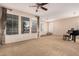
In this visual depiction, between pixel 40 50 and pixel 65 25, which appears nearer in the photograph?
pixel 40 50

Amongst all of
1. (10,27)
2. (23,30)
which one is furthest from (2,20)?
(23,30)

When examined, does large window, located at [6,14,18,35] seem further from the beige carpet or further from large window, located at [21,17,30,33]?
the beige carpet

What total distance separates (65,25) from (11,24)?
3.42 metres

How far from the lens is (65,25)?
17.1ft

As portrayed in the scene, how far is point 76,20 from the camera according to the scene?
18.4 ft

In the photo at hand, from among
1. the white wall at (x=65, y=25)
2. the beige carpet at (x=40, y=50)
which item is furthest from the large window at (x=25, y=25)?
the white wall at (x=65, y=25)

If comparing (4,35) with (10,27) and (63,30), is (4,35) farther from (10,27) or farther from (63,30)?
(63,30)

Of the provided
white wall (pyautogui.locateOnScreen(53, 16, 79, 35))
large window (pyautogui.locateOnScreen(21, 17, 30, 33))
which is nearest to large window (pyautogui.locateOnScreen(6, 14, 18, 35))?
large window (pyautogui.locateOnScreen(21, 17, 30, 33))

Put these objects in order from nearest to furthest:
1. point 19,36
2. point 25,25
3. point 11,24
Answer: point 11,24
point 19,36
point 25,25

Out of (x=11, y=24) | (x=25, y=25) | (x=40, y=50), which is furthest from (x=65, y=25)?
(x=11, y=24)

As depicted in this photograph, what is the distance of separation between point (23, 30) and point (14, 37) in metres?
1.02

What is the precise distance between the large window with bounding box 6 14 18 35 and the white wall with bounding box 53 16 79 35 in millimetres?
2722

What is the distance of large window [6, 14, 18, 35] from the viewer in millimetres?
5953

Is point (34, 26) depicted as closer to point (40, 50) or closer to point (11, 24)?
point (11, 24)
